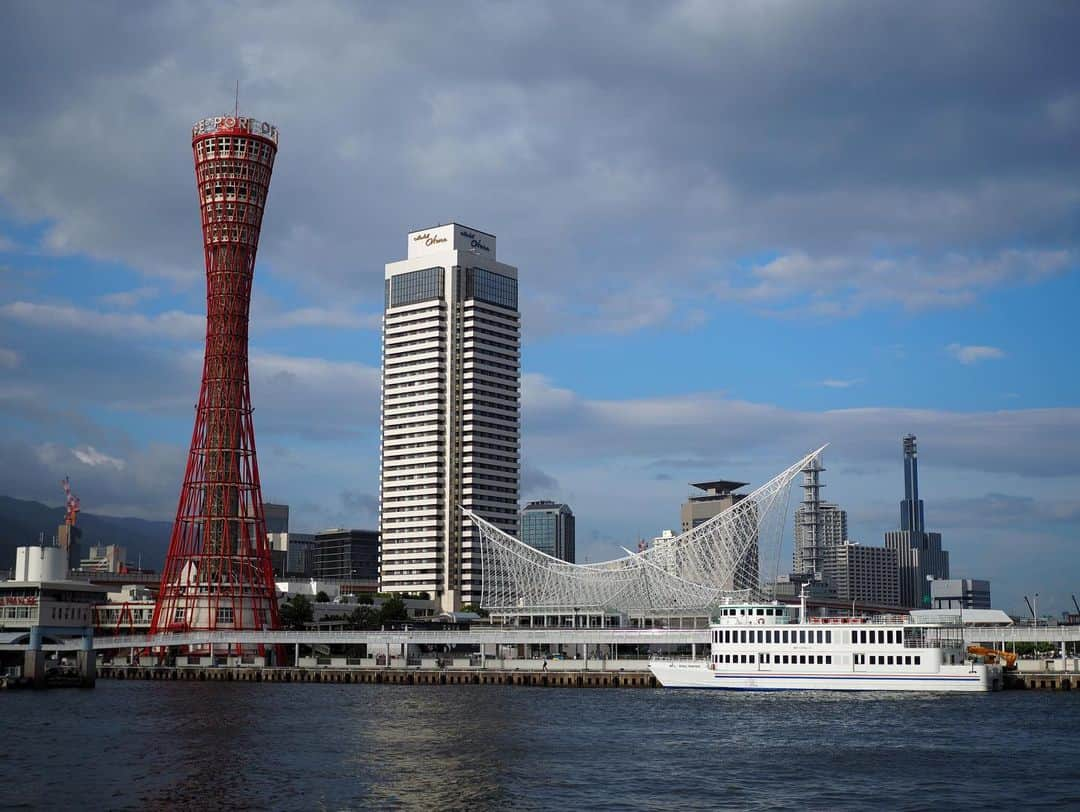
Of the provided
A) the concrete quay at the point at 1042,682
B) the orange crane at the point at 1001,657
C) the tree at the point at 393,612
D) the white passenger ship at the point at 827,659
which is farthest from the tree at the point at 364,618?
the concrete quay at the point at 1042,682

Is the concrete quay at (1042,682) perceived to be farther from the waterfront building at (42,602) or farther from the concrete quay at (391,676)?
the waterfront building at (42,602)

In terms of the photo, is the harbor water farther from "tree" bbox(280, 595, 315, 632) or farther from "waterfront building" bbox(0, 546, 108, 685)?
"tree" bbox(280, 595, 315, 632)

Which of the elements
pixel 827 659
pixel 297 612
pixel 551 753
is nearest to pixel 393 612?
pixel 297 612

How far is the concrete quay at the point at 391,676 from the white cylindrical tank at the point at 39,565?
12.5 meters

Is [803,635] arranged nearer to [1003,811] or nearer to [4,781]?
[1003,811]

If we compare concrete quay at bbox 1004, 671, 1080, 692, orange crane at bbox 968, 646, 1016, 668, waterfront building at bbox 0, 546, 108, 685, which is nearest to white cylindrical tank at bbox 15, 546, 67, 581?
waterfront building at bbox 0, 546, 108, 685

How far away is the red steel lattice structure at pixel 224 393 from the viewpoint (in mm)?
115125

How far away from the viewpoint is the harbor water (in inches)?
1722

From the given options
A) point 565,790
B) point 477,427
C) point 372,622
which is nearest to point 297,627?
point 372,622

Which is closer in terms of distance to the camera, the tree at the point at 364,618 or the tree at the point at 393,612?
the tree at the point at 364,618

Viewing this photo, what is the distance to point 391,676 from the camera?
107375 mm

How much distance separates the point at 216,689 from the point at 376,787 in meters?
56.7

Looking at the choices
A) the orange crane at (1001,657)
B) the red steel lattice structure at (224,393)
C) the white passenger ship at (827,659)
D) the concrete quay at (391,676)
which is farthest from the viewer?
the red steel lattice structure at (224,393)

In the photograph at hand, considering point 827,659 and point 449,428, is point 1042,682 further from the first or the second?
point 449,428
